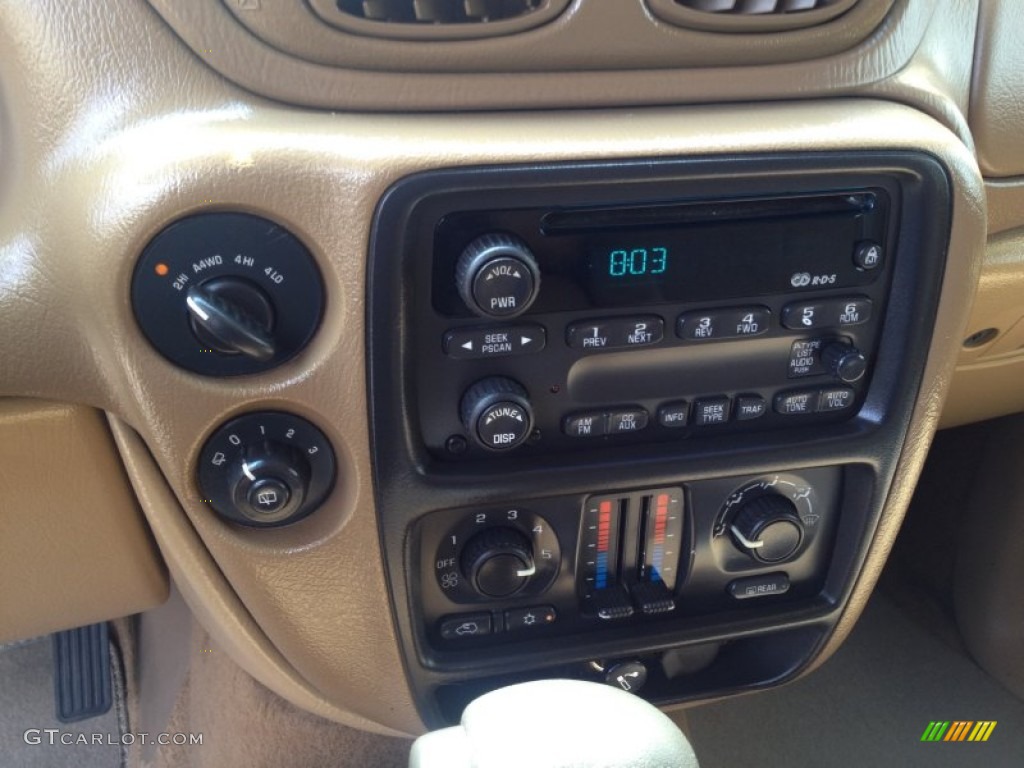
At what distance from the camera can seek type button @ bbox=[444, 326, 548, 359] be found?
2.27 ft

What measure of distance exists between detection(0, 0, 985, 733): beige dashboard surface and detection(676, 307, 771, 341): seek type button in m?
0.13

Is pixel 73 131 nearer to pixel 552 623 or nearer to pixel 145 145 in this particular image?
pixel 145 145

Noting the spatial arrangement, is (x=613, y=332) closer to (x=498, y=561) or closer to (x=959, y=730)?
(x=498, y=561)

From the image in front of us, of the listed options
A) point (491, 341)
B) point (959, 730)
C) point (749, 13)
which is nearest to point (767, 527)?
point (491, 341)

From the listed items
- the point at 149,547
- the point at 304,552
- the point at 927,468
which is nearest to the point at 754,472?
the point at 304,552

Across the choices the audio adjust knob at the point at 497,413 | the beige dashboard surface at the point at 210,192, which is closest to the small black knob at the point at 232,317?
the beige dashboard surface at the point at 210,192

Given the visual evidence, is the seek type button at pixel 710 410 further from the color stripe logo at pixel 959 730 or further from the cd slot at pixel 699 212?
the color stripe logo at pixel 959 730

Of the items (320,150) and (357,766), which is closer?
(320,150)

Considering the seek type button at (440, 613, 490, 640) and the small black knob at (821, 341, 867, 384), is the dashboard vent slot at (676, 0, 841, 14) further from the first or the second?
the seek type button at (440, 613, 490, 640)

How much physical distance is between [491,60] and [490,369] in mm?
221

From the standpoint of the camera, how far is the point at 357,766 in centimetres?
107

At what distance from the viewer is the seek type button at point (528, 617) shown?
2.87 ft
